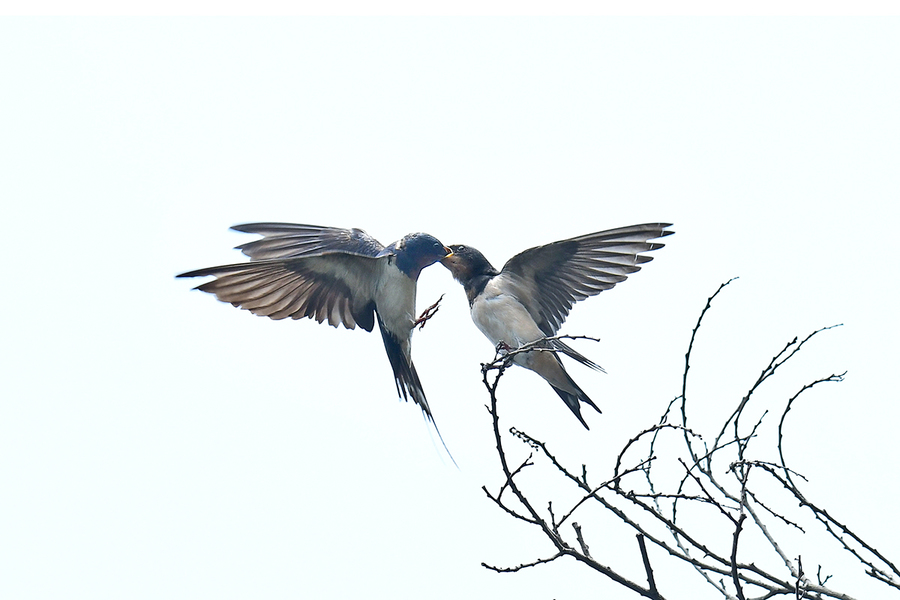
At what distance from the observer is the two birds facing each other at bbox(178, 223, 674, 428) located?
3.46m

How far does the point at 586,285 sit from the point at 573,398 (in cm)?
57

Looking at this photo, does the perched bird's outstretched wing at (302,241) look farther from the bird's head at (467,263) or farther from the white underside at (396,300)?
the white underside at (396,300)

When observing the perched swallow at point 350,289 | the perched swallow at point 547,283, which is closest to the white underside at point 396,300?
the perched swallow at point 350,289

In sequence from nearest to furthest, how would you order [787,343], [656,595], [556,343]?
[656,595], [787,343], [556,343]

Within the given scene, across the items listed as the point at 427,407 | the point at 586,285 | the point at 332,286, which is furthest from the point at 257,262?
the point at 586,285

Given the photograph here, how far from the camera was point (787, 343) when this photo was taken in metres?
2.69

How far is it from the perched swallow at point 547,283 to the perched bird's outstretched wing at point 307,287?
2.06 ft

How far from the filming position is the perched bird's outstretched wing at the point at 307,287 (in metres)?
3.25

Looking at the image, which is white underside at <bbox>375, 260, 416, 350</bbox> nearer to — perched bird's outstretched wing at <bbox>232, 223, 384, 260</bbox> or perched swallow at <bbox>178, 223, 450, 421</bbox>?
perched swallow at <bbox>178, 223, 450, 421</bbox>

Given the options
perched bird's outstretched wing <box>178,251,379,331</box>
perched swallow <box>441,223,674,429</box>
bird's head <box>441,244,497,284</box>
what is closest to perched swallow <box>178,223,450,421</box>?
perched bird's outstretched wing <box>178,251,379,331</box>

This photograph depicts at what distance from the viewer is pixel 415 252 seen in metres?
3.62

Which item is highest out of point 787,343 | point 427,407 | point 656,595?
point 427,407

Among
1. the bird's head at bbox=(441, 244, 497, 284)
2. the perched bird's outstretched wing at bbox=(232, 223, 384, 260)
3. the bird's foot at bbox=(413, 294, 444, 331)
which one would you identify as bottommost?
the bird's foot at bbox=(413, 294, 444, 331)

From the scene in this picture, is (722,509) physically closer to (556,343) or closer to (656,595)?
(656,595)
